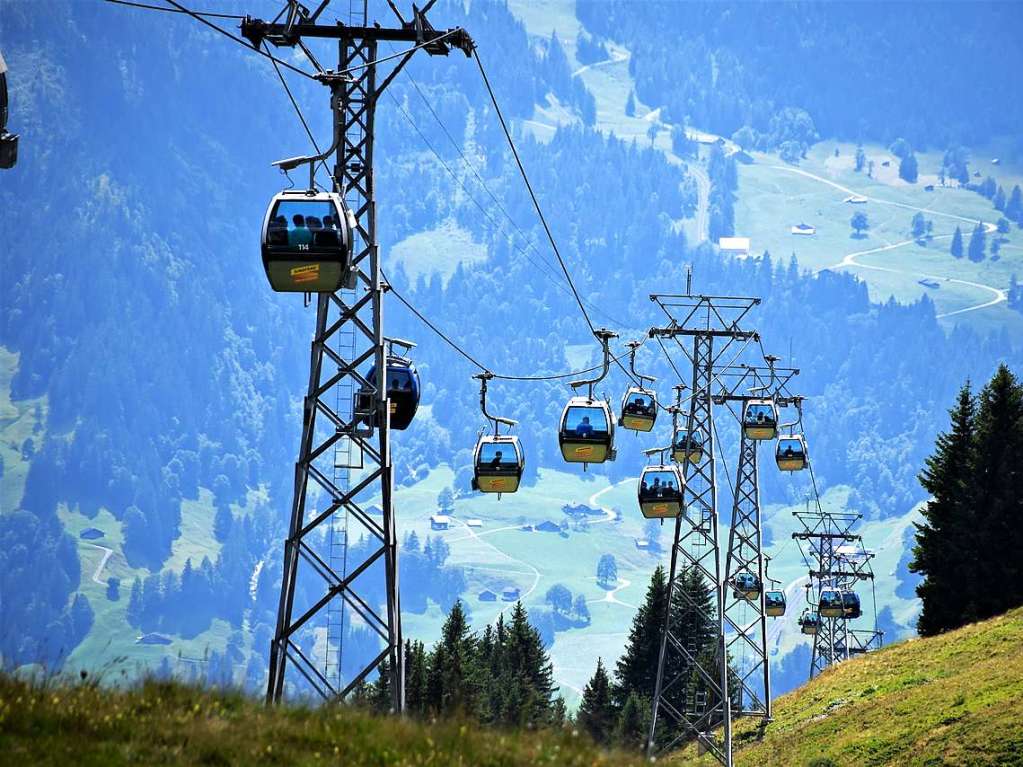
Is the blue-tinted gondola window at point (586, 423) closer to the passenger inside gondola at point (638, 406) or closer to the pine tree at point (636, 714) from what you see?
the passenger inside gondola at point (638, 406)

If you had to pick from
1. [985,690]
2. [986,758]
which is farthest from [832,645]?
[986,758]

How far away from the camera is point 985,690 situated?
126 ft

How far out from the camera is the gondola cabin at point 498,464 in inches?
1293

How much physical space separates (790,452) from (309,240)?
48.1 meters

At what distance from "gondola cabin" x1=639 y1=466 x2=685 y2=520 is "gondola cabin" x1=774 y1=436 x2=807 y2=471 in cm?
2184

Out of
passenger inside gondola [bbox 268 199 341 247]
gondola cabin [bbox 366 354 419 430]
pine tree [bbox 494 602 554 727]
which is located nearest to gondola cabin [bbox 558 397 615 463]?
gondola cabin [bbox 366 354 419 430]

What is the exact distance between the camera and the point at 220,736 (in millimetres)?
15312

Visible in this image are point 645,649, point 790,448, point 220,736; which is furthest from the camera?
point 645,649

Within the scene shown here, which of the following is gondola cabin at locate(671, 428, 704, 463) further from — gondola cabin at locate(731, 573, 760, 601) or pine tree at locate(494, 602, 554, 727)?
pine tree at locate(494, 602, 554, 727)

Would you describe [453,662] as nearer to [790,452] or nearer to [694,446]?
[790,452]

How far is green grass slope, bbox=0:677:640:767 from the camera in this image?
47.9 feet

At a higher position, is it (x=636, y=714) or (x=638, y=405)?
(x=638, y=405)

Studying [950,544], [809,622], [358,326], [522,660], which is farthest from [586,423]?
[522,660]

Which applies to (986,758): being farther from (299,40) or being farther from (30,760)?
(30,760)
